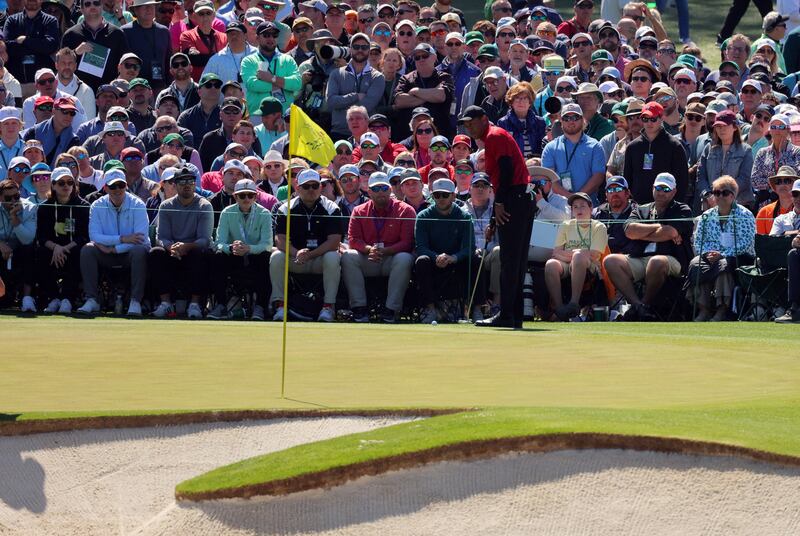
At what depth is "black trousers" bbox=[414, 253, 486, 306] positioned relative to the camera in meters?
15.9

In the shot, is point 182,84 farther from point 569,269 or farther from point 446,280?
point 569,269

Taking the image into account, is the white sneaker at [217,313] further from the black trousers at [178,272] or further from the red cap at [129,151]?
the red cap at [129,151]

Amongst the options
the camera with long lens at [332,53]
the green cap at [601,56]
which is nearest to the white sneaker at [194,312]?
the camera with long lens at [332,53]

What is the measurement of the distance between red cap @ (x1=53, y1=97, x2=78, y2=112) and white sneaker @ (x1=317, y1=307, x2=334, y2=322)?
16.0 ft

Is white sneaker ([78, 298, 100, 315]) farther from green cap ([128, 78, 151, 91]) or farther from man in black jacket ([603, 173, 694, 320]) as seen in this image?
man in black jacket ([603, 173, 694, 320])

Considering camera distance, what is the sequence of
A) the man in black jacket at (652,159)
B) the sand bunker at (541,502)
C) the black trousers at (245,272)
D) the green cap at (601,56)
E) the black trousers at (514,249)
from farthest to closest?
the green cap at (601,56) < the man in black jacket at (652,159) < the black trousers at (245,272) < the black trousers at (514,249) < the sand bunker at (541,502)

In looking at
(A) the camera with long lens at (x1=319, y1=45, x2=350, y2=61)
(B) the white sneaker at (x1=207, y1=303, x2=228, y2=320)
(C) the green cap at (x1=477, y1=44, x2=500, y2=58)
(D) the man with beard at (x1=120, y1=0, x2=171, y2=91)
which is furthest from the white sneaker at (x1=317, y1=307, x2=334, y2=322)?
(D) the man with beard at (x1=120, y1=0, x2=171, y2=91)

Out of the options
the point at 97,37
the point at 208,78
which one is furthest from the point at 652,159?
the point at 97,37

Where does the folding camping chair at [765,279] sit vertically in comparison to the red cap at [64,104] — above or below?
below

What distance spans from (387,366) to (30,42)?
1219 centimetres

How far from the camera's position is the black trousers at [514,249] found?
1383cm

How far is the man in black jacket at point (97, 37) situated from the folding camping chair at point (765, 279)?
9.92 meters

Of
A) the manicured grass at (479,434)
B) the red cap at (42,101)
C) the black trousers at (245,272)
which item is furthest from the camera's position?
the red cap at (42,101)

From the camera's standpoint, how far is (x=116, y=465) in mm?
8055
